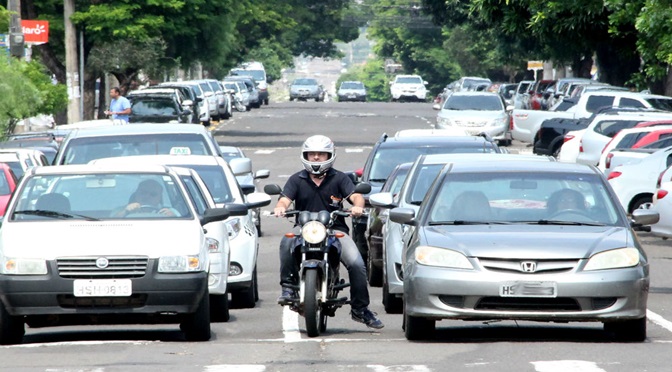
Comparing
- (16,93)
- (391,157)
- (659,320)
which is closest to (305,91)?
(16,93)

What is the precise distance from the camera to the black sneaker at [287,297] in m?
12.2

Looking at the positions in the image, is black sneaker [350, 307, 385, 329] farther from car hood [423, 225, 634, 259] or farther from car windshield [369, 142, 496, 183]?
car windshield [369, 142, 496, 183]

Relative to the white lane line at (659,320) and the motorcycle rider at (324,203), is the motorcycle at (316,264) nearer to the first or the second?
the motorcycle rider at (324,203)

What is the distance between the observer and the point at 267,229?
2575 cm

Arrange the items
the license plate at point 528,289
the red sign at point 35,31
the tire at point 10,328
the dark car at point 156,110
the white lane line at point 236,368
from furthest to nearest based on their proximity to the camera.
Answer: the dark car at point 156,110 < the red sign at point 35,31 < the tire at point 10,328 < the license plate at point 528,289 < the white lane line at point 236,368

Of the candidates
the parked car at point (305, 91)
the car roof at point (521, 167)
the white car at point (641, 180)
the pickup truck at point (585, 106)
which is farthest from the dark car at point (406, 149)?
the parked car at point (305, 91)

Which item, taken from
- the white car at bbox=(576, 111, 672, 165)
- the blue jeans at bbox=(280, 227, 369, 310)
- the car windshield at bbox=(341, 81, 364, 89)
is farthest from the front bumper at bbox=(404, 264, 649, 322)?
the car windshield at bbox=(341, 81, 364, 89)

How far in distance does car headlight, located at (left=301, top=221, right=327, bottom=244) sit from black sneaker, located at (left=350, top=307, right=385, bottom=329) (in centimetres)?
82

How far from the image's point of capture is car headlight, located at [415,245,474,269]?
36.3 ft

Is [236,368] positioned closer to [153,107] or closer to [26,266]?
[26,266]

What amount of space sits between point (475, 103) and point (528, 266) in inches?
1276

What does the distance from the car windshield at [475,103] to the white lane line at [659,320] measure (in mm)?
28764

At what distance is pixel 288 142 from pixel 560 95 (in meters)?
8.47

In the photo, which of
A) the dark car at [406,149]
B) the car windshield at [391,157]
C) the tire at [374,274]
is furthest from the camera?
the car windshield at [391,157]
